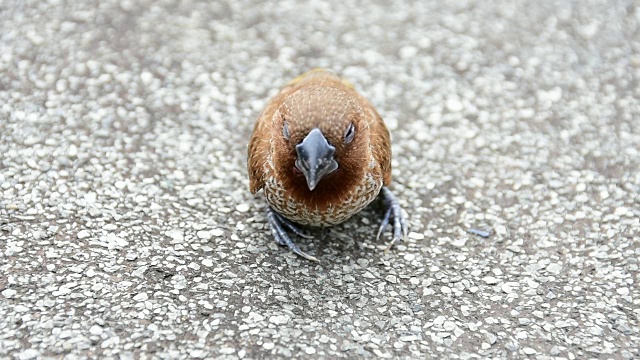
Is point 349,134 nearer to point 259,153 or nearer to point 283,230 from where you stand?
point 259,153

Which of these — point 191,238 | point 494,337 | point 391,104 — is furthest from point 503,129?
point 191,238

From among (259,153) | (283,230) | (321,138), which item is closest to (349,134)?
(321,138)

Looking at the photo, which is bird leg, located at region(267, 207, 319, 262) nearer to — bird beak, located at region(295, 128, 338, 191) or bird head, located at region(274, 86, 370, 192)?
bird head, located at region(274, 86, 370, 192)

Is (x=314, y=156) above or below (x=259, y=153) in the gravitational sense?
above

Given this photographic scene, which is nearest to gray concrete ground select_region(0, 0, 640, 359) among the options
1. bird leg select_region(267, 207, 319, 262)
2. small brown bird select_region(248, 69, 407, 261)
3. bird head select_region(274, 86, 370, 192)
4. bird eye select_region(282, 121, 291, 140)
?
bird leg select_region(267, 207, 319, 262)

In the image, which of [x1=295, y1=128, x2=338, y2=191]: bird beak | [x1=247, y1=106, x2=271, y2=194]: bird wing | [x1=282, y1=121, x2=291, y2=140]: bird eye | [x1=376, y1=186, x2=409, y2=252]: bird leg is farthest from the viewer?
[x1=376, y1=186, x2=409, y2=252]: bird leg

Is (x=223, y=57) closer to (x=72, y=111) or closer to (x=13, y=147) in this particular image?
(x=72, y=111)
